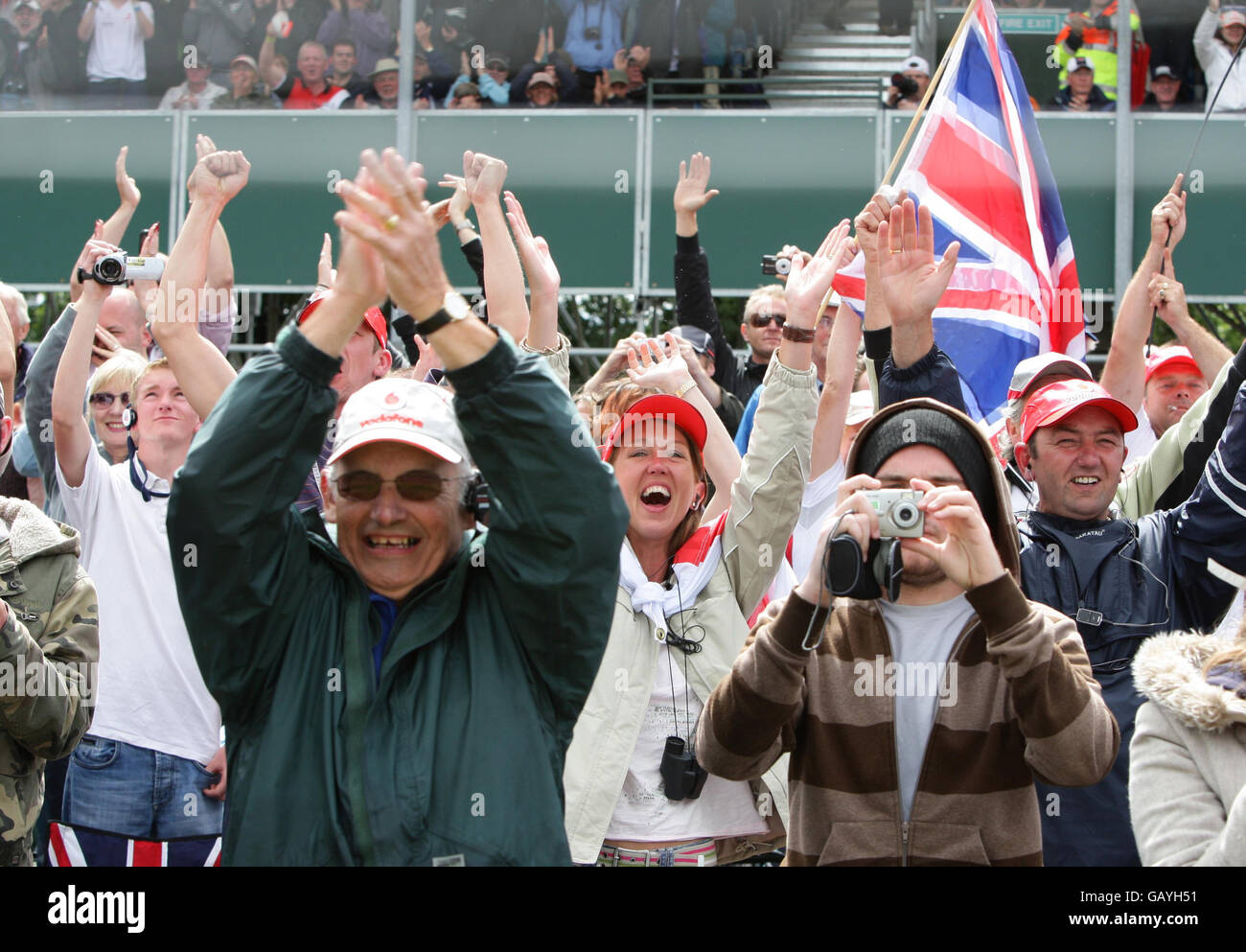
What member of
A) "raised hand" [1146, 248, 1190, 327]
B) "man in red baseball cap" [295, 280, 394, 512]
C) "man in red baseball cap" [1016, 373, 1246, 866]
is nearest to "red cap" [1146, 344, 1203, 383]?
"raised hand" [1146, 248, 1190, 327]

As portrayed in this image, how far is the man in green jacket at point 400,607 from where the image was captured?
2.46 metres

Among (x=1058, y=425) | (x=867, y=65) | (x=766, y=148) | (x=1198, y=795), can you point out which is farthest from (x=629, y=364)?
(x=867, y=65)

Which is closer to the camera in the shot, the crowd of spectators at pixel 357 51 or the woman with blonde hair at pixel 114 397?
the woman with blonde hair at pixel 114 397

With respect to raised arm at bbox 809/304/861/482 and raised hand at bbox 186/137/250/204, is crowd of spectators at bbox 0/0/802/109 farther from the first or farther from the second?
raised hand at bbox 186/137/250/204

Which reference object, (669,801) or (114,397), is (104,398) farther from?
(669,801)

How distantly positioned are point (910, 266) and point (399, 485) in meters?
2.08

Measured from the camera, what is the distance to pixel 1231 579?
12.4 ft

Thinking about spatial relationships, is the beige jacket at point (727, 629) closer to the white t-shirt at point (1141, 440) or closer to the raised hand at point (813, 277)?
the raised hand at point (813, 277)

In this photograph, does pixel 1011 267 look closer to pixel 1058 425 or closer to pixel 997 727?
pixel 1058 425

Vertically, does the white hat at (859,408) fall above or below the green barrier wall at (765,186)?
below

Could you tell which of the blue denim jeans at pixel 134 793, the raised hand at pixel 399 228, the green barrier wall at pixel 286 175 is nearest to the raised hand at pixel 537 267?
the blue denim jeans at pixel 134 793

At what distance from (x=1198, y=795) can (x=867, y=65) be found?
1105 cm

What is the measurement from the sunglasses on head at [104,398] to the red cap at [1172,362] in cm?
373

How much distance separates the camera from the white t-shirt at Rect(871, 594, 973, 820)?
3039 millimetres
